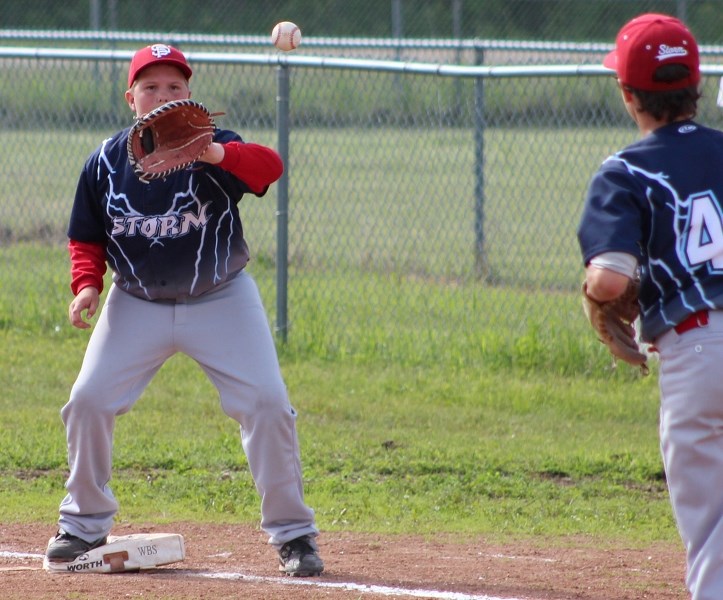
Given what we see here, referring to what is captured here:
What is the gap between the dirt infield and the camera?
412 cm

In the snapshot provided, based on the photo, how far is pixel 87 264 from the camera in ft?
15.0

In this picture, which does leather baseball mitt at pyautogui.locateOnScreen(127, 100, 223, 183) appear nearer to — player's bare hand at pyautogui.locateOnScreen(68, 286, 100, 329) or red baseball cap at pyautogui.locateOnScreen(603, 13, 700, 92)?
player's bare hand at pyautogui.locateOnScreen(68, 286, 100, 329)

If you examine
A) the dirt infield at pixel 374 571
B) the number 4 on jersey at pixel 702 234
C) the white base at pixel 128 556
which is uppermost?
the number 4 on jersey at pixel 702 234

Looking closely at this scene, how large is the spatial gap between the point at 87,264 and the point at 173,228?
0.39 meters

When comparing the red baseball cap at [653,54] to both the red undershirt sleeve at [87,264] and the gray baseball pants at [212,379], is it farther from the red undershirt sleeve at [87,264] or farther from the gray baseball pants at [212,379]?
the red undershirt sleeve at [87,264]

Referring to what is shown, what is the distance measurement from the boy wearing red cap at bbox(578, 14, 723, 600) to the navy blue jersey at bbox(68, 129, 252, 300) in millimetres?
1619

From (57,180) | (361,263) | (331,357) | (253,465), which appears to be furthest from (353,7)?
(253,465)

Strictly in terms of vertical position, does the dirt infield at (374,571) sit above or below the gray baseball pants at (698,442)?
below

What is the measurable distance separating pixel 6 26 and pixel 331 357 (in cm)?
1693

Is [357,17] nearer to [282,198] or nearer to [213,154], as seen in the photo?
[282,198]

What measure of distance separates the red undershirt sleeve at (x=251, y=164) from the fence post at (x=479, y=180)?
384cm

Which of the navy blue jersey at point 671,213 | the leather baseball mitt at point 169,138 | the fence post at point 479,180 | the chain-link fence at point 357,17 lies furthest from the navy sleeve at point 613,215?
the chain-link fence at point 357,17

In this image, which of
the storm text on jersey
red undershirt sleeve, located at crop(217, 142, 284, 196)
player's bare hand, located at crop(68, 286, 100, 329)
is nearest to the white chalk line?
player's bare hand, located at crop(68, 286, 100, 329)

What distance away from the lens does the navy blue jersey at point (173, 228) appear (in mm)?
4430
